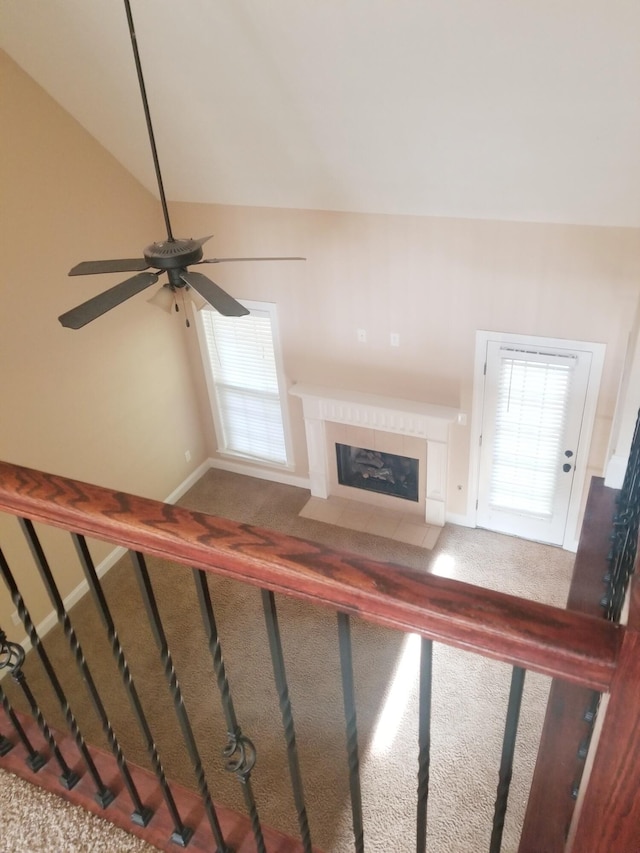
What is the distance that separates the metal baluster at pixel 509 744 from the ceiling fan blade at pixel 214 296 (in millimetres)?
2122

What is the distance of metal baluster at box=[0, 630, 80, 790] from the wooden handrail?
0.55m

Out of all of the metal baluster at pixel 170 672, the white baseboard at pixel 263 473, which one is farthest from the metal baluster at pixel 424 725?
the white baseboard at pixel 263 473

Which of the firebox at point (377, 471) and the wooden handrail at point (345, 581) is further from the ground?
the wooden handrail at point (345, 581)

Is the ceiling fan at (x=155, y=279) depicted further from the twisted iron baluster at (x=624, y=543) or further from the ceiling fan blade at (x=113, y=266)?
the twisted iron baluster at (x=624, y=543)

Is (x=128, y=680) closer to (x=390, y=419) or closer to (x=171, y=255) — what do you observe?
(x=171, y=255)

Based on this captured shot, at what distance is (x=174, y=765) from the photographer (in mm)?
3881

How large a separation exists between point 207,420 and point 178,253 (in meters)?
4.04

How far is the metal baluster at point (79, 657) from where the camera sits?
1189 mm

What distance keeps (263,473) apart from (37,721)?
5.18 metres

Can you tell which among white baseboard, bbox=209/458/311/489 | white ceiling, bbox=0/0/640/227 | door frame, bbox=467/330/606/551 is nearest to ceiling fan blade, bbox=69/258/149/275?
white ceiling, bbox=0/0/640/227

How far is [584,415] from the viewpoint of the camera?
186 inches

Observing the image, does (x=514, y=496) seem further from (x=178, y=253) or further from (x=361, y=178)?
(x=178, y=253)

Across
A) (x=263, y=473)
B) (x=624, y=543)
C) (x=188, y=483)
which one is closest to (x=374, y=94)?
(x=624, y=543)

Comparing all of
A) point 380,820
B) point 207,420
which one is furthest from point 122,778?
point 207,420
